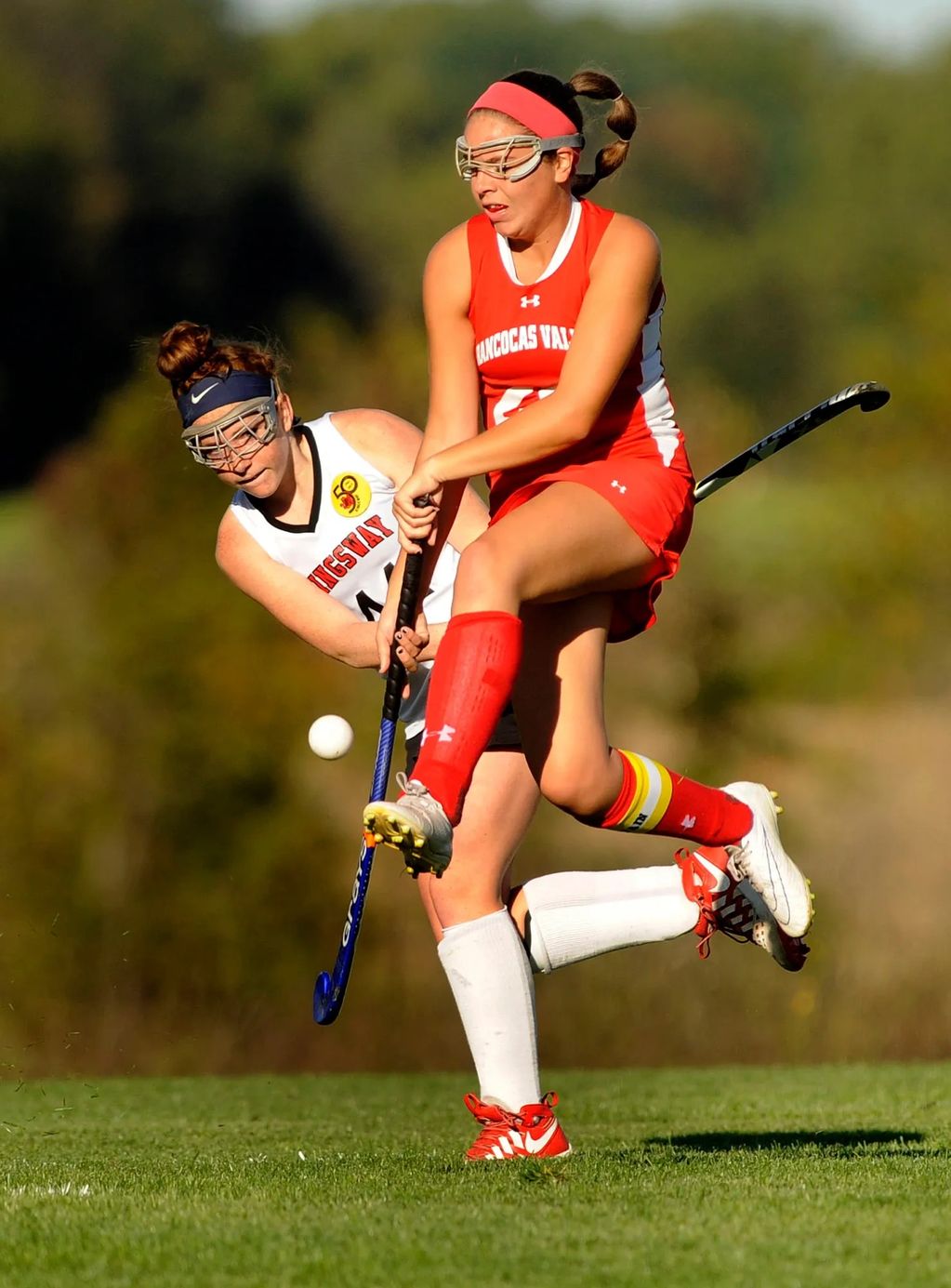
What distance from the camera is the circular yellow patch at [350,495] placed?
4.99 metres

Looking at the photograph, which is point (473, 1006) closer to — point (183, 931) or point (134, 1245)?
point (134, 1245)

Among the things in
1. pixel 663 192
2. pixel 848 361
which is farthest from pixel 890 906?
pixel 663 192

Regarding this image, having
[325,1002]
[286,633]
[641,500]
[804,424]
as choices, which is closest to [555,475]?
[641,500]

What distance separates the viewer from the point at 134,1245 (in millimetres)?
3258

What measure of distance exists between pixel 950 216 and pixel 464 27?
1989cm

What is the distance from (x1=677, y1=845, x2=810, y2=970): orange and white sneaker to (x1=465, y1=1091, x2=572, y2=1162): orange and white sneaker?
1.81ft

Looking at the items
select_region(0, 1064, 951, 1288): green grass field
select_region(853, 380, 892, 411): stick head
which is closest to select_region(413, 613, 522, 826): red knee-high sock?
select_region(0, 1064, 951, 1288): green grass field

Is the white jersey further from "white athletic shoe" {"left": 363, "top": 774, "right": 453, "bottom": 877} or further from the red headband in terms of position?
"white athletic shoe" {"left": 363, "top": 774, "right": 453, "bottom": 877}

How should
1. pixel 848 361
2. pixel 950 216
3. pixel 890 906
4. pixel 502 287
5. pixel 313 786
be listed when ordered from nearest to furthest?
pixel 502 287 → pixel 890 906 → pixel 313 786 → pixel 848 361 → pixel 950 216

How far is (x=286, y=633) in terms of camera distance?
21.1 metres

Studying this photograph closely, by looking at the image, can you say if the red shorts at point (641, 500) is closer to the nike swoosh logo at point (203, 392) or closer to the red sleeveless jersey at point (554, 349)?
the red sleeveless jersey at point (554, 349)


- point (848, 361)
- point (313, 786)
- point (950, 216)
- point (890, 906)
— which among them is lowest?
point (890, 906)

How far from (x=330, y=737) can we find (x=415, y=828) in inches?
48.9

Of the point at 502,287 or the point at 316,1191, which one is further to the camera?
the point at 502,287
